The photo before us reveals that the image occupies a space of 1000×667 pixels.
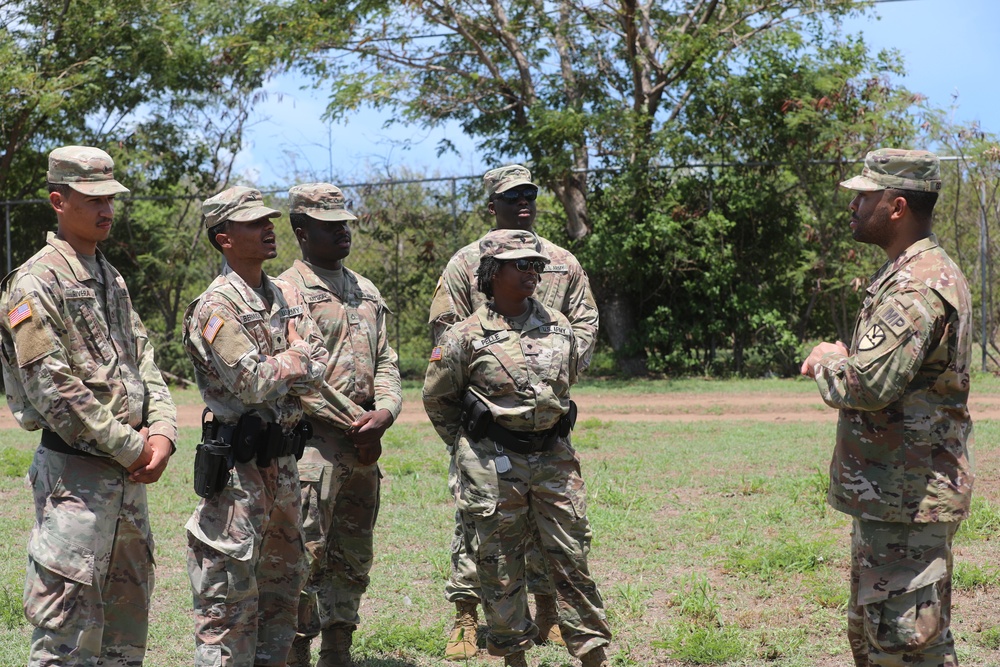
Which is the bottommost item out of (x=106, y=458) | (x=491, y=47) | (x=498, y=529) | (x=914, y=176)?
(x=498, y=529)

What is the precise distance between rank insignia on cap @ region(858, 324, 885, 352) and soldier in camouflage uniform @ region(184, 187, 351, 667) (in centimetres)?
212

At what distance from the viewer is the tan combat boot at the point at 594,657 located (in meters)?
4.50

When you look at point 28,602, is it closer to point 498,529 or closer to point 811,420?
Result: point 498,529

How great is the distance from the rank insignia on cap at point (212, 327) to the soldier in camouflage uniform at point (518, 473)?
→ 104cm

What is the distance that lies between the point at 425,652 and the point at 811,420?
291 inches

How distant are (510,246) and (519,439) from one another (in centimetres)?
84

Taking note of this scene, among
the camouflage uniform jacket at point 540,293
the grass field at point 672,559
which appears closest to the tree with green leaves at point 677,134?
the grass field at point 672,559

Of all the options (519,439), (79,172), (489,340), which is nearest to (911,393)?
(519,439)

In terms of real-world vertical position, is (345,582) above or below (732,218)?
below

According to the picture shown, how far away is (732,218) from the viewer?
53.6 ft

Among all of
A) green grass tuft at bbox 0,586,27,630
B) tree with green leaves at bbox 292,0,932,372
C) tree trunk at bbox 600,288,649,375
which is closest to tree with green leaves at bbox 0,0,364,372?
tree with green leaves at bbox 292,0,932,372

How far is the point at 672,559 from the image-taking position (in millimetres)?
6305

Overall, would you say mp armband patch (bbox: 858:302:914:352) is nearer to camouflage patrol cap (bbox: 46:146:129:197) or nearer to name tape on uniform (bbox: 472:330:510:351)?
name tape on uniform (bbox: 472:330:510:351)

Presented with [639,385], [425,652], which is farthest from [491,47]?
[425,652]
